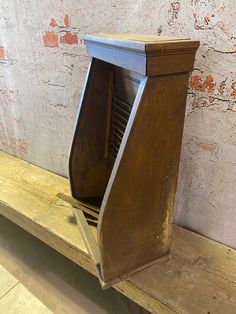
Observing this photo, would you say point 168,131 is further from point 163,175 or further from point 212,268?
point 212,268

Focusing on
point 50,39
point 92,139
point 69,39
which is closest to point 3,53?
point 50,39

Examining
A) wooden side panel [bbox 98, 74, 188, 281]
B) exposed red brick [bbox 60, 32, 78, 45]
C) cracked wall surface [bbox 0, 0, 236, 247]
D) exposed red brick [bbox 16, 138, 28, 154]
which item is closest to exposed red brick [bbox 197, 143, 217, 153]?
cracked wall surface [bbox 0, 0, 236, 247]

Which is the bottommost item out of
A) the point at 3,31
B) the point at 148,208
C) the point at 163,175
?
the point at 148,208

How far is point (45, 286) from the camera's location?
150 cm

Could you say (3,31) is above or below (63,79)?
above

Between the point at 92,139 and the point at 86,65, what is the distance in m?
0.31

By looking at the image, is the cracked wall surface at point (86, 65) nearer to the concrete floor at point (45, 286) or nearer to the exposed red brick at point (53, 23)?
the exposed red brick at point (53, 23)

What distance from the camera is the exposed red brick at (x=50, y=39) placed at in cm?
130

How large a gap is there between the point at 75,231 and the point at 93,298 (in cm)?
41

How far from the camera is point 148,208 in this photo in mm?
972

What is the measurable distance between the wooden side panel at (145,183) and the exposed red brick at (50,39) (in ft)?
2.33

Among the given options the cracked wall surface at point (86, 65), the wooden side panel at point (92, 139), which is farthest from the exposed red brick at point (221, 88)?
the wooden side panel at point (92, 139)

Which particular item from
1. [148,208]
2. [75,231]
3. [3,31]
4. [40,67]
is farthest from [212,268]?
[3,31]

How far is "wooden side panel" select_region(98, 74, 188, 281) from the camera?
0.81 m
